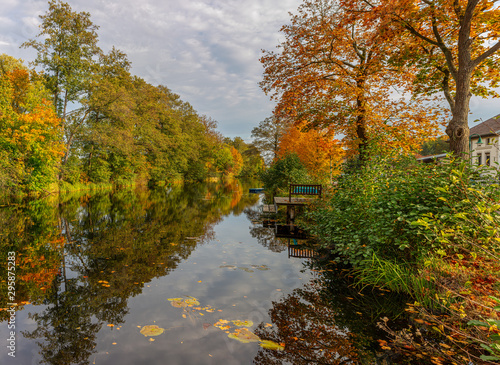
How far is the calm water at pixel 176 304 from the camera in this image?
3.57m

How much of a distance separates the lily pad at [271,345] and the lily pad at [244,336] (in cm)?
→ 11

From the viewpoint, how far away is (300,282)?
6.11 metres

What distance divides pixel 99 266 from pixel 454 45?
527 inches

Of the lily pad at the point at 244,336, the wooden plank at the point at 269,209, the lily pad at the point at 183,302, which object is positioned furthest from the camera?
the wooden plank at the point at 269,209

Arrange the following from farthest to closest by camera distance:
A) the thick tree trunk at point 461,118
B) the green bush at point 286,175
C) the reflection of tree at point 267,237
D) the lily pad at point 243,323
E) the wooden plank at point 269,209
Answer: the green bush at point 286,175
the wooden plank at point 269,209
the reflection of tree at point 267,237
the thick tree trunk at point 461,118
the lily pad at point 243,323

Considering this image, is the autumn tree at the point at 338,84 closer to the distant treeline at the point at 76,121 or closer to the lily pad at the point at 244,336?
the lily pad at the point at 244,336

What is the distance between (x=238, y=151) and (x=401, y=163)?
7766cm

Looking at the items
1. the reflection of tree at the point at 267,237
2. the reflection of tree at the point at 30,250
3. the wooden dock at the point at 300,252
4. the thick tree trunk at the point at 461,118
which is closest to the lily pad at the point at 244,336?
the reflection of tree at the point at 30,250

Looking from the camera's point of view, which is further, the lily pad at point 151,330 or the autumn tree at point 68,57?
the autumn tree at point 68,57

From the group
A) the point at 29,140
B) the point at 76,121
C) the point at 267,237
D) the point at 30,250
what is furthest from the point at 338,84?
the point at 76,121

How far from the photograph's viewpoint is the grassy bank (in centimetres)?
352

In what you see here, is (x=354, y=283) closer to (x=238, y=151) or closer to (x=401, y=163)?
(x=401, y=163)

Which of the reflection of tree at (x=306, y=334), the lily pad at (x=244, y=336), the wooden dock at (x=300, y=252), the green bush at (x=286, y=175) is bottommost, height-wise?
the lily pad at (x=244, y=336)

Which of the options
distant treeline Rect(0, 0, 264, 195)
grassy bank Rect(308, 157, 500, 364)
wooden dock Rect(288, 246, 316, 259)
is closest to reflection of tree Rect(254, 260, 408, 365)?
grassy bank Rect(308, 157, 500, 364)
